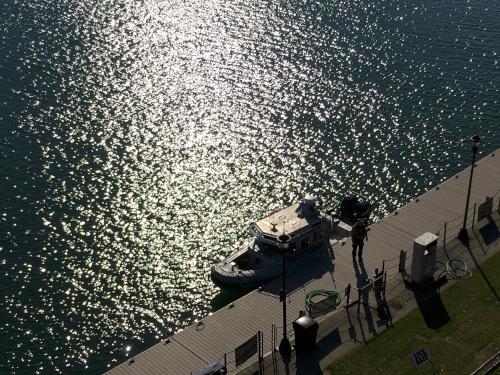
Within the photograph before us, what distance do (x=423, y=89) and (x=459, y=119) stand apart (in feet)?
23.0

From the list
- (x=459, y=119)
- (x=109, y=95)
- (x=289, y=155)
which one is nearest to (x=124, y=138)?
(x=109, y=95)

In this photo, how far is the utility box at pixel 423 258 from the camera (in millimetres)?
49875

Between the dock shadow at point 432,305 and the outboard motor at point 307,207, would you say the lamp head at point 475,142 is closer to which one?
the dock shadow at point 432,305

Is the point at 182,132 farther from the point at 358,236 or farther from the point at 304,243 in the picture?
the point at 358,236

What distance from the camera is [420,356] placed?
42.2m

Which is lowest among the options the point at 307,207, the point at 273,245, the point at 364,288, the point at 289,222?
the point at 364,288

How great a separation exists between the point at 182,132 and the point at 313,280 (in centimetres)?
2770

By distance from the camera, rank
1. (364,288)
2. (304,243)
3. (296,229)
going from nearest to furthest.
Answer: (364,288)
(296,229)
(304,243)

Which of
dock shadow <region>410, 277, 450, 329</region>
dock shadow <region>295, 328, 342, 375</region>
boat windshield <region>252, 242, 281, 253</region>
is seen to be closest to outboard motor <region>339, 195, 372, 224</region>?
boat windshield <region>252, 242, 281, 253</region>

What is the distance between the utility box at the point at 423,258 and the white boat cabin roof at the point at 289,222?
805 cm

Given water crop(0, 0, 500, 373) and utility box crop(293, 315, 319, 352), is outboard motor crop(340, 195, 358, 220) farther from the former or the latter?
utility box crop(293, 315, 319, 352)

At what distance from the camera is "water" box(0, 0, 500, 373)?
2185 inches

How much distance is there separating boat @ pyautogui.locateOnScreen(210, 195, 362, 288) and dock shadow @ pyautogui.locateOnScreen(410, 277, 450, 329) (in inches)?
324

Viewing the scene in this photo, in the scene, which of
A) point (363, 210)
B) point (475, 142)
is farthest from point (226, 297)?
point (475, 142)
